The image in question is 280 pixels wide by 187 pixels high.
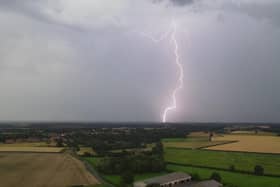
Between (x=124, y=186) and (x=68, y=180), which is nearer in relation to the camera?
(x=124, y=186)

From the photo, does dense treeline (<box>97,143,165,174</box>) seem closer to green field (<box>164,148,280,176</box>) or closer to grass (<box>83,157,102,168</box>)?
grass (<box>83,157,102,168</box>)

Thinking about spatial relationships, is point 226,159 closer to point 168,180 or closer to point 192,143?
point 168,180

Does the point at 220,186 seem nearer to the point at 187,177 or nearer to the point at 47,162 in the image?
the point at 187,177

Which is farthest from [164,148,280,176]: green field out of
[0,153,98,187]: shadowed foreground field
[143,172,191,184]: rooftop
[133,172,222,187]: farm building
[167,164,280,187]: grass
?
[0,153,98,187]: shadowed foreground field

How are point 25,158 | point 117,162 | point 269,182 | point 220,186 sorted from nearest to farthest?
point 220,186
point 269,182
point 117,162
point 25,158

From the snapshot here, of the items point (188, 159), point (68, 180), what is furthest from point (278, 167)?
point (68, 180)

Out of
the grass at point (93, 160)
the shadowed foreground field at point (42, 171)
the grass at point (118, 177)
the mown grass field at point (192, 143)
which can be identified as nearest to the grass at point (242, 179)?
the grass at point (118, 177)
